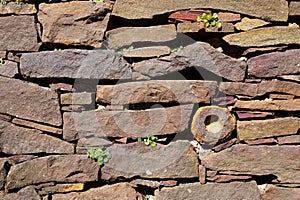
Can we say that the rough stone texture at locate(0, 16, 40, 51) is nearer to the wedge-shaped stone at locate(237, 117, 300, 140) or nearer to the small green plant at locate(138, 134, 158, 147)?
the small green plant at locate(138, 134, 158, 147)

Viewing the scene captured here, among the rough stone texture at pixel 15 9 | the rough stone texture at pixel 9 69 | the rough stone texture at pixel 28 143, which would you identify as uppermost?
the rough stone texture at pixel 15 9

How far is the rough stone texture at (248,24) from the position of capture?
2502 mm

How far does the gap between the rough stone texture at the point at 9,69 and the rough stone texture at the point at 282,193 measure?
1.78 m

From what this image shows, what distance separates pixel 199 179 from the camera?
258cm

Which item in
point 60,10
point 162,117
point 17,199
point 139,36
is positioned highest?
point 60,10

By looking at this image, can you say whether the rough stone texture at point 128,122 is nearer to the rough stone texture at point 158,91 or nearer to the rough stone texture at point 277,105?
the rough stone texture at point 158,91

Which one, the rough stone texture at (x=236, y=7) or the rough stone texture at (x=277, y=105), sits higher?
the rough stone texture at (x=236, y=7)

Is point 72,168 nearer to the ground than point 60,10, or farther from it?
nearer to the ground

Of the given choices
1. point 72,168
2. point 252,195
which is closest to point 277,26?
point 252,195

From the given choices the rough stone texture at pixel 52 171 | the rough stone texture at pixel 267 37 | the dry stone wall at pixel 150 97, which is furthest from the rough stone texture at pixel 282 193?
the rough stone texture at pixel 52 171

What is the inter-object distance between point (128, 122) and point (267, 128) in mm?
874

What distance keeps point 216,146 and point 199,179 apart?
238 mm

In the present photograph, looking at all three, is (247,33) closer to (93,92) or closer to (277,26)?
(277,26)

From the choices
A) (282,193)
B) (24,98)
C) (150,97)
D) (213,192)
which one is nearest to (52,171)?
(24,98)
